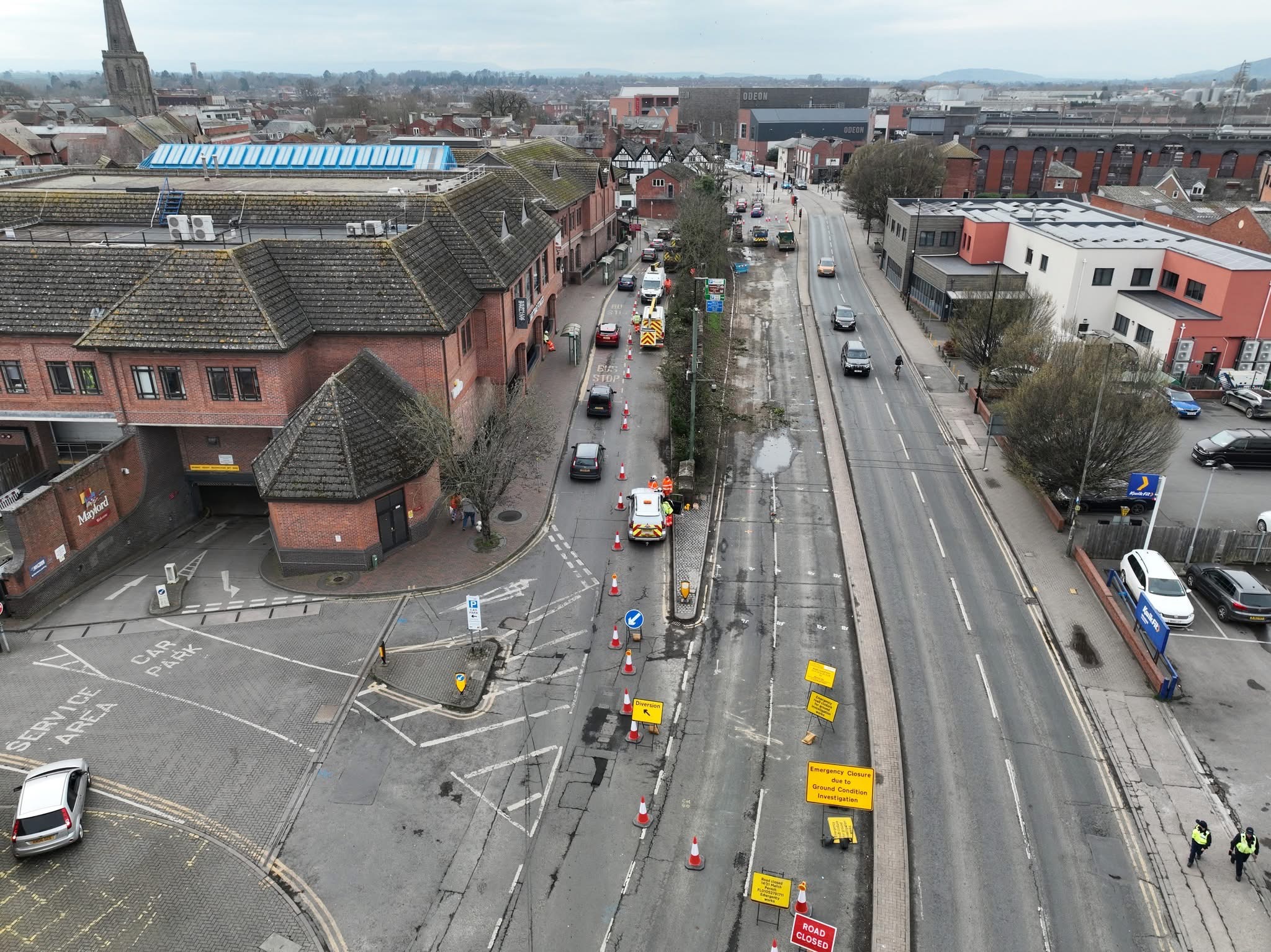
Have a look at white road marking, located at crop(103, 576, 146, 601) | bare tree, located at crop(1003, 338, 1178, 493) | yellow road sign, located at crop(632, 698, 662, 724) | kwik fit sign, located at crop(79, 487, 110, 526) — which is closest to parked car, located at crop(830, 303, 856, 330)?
bare tree, located at crop(1003, 338, 1178, 493)

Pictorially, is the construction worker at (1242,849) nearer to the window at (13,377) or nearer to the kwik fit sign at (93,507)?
the kwik fit sign at (93,507)

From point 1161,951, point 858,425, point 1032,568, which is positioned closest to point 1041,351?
point 858,425

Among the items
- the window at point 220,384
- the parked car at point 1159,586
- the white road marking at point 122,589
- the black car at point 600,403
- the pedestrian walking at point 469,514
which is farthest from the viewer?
the black car at point 600,403

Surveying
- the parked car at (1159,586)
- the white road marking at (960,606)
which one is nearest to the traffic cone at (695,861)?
the white road marking at (960,606)

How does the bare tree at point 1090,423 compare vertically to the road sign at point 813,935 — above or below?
above

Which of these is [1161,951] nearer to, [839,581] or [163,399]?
[839,581]

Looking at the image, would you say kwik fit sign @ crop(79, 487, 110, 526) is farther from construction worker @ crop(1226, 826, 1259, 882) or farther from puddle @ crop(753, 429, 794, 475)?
construction worker @ crop(1226, 826, 1259, 882)

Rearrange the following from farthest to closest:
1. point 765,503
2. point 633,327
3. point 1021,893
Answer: point 633,327 → point 765,503 → point 1021,893
